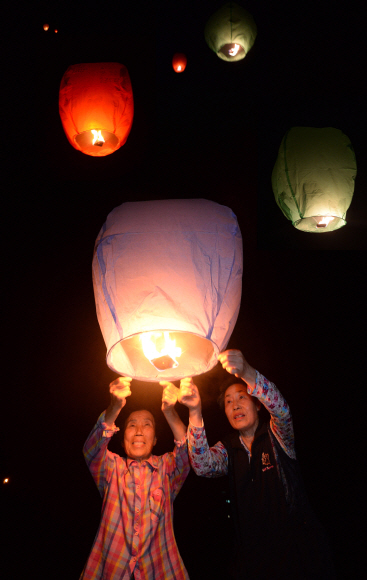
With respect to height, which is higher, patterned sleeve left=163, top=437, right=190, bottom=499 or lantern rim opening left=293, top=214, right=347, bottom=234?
lantern rim opening left=293, top=214, right=347, bottom=234

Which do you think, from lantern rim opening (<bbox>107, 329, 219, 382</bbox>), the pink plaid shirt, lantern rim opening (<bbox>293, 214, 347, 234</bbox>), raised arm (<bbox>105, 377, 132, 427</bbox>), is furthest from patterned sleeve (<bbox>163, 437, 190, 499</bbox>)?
lantern rim opening (<bbox>293, 214, 347, 234</bbox>)

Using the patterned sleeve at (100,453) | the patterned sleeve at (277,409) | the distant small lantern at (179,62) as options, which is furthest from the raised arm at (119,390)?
the distant small lantern at (179,62)

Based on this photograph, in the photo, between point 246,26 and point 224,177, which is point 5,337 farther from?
point 246,26

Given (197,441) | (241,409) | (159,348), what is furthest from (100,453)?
(159,348)

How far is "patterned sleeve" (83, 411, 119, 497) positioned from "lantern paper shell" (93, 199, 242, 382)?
2.73 ft

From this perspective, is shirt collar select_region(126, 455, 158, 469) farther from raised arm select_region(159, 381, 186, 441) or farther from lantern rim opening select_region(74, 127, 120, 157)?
lantern rim opening select_region(74, 127, 120, 157)

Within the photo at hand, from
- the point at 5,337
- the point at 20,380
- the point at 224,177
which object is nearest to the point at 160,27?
the point at 224,177

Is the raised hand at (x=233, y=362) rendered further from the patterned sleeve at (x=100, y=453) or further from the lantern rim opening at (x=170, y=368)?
the patterned sleeve at (x=100, y=453)

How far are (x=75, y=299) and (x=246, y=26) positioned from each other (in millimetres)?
2116

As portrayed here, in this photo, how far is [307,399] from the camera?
8.93 ft

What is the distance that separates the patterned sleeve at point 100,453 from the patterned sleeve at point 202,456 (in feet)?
1.50

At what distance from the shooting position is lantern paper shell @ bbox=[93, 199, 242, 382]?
1231 mm

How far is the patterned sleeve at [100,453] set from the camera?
2.15 meters

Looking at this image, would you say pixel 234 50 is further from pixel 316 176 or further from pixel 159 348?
pixel 159 348
